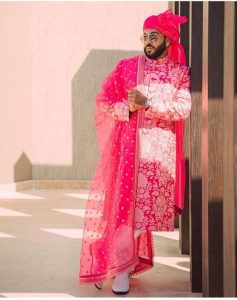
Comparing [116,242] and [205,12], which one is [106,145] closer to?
[116,242]

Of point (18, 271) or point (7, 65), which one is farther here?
point (7, 65)

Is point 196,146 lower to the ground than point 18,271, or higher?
higher

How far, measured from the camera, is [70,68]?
24.0 ft

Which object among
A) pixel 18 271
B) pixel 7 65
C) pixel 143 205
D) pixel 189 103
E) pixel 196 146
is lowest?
pixel 18 271

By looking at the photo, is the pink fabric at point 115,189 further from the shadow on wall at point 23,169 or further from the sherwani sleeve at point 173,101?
the shadow on wall at point 23,169

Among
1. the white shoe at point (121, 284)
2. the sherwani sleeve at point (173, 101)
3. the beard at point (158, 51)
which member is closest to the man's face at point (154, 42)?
the beard at point (158, 51)

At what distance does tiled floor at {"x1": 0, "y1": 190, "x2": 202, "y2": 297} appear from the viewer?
2.73 m

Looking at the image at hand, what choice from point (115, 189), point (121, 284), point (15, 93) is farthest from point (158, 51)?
point (15, 93)

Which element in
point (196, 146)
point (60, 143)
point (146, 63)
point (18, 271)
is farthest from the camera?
point (60, 143)

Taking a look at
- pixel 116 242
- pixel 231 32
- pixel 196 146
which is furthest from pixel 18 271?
pixel 231 32

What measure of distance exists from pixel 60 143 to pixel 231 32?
18.0 ft

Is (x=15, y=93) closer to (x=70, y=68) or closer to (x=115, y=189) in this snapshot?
(x=70, y=68)

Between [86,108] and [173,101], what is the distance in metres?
4.73

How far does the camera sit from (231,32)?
1.96 m
